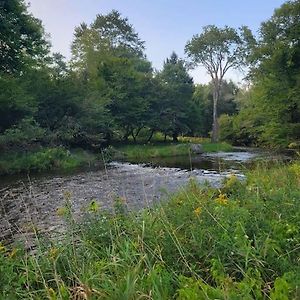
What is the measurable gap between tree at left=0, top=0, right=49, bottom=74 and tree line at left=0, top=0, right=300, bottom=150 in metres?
0.06

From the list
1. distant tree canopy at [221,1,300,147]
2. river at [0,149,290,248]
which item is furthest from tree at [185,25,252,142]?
river at [0,149,290,248]

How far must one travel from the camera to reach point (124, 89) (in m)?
33.8

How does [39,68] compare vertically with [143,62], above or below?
below

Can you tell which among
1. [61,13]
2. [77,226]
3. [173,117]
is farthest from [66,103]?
[77,226]

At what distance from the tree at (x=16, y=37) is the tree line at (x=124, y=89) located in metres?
0.06

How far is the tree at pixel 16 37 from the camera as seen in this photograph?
20.6m

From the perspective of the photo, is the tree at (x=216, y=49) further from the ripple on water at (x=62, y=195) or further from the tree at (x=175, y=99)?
Result: the ripple on water at (x=62, y=195)

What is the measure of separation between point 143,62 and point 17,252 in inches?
1836

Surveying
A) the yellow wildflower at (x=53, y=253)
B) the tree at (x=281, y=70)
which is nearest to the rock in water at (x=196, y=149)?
the tree at (x=281, y=70)

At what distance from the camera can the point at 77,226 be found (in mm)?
5000

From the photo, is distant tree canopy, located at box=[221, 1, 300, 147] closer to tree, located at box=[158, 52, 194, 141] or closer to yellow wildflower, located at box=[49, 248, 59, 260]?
tree, located at box=[158, 52, 194, 141]

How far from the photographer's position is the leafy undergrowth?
2.84 m

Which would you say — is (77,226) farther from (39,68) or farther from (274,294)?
(39,68)

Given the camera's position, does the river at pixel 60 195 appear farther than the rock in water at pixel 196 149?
No
